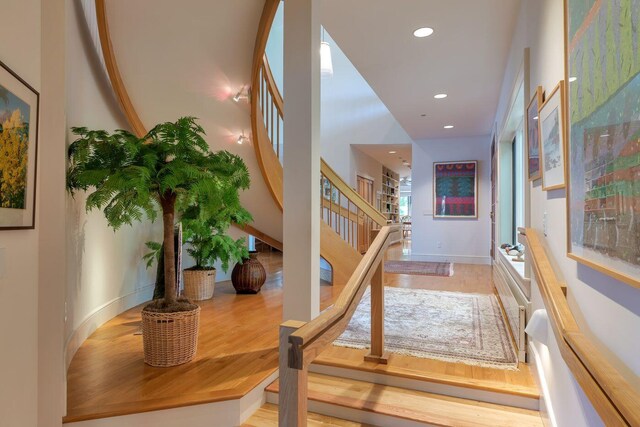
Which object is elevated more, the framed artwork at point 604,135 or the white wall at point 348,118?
the white wall at point 348,118

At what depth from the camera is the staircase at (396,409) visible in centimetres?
197

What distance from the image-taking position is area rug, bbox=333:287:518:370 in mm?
2570

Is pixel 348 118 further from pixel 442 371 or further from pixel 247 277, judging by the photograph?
pixel 442 371

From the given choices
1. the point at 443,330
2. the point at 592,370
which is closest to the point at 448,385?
the point at 443,330

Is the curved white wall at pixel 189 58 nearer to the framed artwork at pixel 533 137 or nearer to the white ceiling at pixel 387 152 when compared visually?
the framed artwork at pixel 533 137

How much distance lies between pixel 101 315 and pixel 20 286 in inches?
73.7

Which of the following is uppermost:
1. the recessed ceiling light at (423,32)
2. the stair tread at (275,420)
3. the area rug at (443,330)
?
the recessed ceiling light at (423,32)

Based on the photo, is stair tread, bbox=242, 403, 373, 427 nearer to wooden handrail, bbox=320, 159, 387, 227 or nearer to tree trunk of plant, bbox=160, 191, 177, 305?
tree trunk of plant, bbox=160, 191, 177, 305

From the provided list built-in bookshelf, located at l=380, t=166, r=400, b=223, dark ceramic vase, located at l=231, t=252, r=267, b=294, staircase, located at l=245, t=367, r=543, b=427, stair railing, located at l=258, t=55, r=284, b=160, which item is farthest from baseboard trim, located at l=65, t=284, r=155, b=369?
built-in bookshelf, located at l=380, t=166, r=400, b=223

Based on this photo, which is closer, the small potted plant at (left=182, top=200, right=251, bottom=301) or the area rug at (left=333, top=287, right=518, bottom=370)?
the area rug at (left=333, top=287, right=518, bottom=370)

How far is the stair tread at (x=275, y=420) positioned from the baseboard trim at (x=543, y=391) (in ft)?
2.94

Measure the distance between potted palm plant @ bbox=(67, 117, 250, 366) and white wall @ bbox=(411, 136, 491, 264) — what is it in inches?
250

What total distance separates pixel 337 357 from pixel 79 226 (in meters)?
2.12

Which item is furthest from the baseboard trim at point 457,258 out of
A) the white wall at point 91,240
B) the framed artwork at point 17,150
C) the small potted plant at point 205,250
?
the framed artwork at point 17,150
